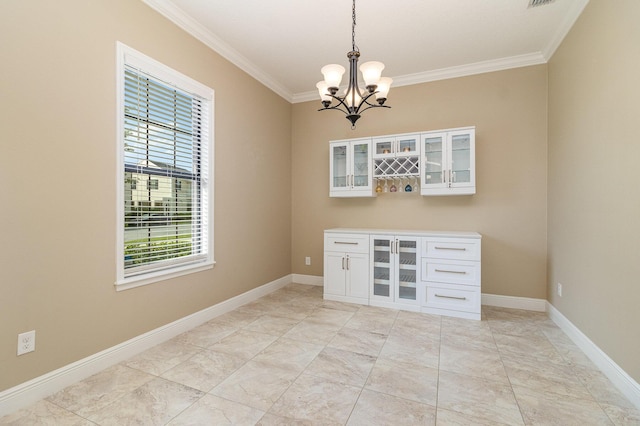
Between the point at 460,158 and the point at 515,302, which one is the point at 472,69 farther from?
the point at 515,302

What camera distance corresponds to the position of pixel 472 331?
9.45 ft

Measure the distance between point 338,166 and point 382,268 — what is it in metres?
1.50

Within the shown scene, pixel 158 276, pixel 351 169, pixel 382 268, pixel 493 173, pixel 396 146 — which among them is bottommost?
pixel 382 268

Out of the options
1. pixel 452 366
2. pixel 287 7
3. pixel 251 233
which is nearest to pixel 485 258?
pixel 452 366

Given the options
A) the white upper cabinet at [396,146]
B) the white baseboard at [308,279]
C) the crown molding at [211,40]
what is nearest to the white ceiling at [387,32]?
the crown molding at [211,40]

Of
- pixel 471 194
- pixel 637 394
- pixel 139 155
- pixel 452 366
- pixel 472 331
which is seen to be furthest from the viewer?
pixel 471 194

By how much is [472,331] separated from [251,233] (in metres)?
2.65

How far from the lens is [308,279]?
183 inches

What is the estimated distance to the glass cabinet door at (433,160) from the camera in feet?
11.8

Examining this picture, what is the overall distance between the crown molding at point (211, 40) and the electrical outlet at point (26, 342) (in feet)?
8.33

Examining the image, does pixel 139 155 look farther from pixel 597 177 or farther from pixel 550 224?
pixel 550 224

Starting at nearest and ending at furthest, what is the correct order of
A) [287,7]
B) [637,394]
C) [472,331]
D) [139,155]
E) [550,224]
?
[637,394]
[139,155]
[287,7]
[472,331]
[550,224]

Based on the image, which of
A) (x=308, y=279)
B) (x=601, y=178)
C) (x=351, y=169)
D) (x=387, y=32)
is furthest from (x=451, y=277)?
(x=387, y=32)

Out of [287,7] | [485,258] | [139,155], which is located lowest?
[485,258]
